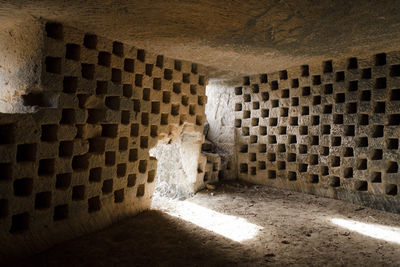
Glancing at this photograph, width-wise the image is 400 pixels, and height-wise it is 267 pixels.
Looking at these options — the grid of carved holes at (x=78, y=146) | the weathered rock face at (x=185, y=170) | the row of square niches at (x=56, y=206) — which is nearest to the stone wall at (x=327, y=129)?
the weathered rock face at (x=185, y=170)

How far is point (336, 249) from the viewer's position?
11.5 ft

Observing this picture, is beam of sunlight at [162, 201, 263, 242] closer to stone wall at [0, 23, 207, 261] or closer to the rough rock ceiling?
stone wall at [0, 23, 207, 261]

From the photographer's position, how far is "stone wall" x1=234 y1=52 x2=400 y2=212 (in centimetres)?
478

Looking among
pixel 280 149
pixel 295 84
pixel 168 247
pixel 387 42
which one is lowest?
pixel 168 247

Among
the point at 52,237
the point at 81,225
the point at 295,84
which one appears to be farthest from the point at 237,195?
the point at 52,237

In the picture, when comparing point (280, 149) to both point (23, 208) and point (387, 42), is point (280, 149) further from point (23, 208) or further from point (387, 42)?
point (23, 208)

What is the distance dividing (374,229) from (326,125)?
1.97 meters

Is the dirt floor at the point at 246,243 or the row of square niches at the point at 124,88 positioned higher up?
the row of square niches at the point at 124,88

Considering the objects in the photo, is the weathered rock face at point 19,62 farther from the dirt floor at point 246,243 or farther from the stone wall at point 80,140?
the dirt floor at point 246,243

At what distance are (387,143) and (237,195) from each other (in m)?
2.61

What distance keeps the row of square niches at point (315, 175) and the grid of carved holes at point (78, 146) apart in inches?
102

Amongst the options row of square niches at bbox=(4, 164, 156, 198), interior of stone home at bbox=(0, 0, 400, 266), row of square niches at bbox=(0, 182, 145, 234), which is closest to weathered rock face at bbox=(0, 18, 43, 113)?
interior of stone home at bbox=(0, 0, 400, 266)

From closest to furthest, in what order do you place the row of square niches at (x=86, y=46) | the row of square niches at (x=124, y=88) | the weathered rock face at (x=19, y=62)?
1. the weathered rock face at (x=19, y=62)
2. the row of square niches at (x=86, y=46)
3. the row of square niches at (x=124, y=88)

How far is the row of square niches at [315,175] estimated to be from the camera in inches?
193
